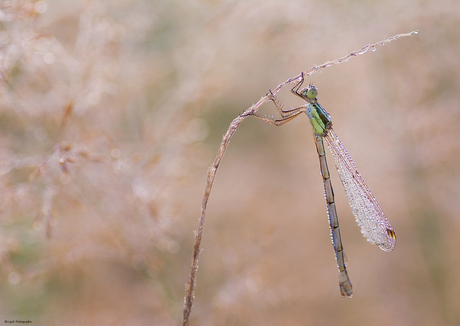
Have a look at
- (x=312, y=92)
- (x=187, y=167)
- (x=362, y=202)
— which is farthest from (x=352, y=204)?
(x=187, y=167)

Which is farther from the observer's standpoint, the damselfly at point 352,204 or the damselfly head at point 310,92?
the damselfly at point 352,204

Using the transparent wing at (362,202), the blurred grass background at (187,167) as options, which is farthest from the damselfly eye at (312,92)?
the blurred grass background at (187,167)

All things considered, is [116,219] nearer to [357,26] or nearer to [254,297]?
[254,297]

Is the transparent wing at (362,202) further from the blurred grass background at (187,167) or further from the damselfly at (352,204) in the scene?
the blurred grass background at (187,167)

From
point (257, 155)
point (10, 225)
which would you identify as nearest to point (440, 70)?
point (257, 155)

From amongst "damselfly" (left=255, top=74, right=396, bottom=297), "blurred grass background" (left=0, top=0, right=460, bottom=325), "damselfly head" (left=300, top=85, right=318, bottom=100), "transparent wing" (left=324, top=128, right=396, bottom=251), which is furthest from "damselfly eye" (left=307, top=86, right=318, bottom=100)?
"blurred grass background" (left=0, top=0, right=460, bottom=325)

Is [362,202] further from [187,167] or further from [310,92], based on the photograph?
[187,167]
